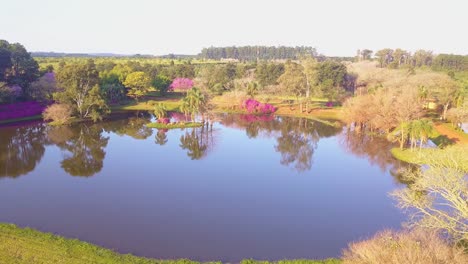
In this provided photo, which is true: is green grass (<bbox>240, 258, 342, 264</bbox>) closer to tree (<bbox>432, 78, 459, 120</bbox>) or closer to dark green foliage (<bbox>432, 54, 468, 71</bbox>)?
tree (<bbox>432, 78, 459, 120</bbox>)

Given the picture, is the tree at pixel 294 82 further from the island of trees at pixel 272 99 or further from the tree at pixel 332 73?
the tree at pixel 332 73

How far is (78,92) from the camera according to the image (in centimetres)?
6681

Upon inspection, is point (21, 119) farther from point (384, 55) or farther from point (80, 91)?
point (384, 55)

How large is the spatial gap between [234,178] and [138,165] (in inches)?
457

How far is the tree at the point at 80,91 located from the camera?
66.1 meters

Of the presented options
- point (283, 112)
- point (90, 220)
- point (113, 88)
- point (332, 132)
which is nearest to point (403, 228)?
point (90, 220)

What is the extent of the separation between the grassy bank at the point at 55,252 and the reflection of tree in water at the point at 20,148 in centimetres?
1781

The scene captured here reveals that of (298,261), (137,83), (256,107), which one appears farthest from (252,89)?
(298,261)

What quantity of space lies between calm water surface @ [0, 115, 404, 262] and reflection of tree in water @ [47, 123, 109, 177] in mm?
150

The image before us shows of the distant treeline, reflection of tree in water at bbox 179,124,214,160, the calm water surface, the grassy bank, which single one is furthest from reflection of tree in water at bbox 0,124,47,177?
the distant treeline

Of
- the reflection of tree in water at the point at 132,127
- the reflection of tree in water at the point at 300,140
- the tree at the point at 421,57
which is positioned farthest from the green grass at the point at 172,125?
the tree at the point at 421,57

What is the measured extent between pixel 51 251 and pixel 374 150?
139 ft

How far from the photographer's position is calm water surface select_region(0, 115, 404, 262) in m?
26.3

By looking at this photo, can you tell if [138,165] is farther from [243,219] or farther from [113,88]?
[113,88]
